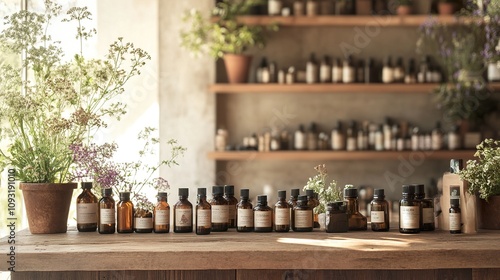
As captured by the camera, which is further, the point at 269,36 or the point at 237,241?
the point at 269,36

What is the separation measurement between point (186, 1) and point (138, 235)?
298 centimetres

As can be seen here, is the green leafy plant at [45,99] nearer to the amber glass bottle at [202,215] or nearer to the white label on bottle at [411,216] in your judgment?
the amber glass bottle at [202,215]

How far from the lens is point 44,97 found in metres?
2.48

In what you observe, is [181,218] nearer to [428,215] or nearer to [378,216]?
[378,216]

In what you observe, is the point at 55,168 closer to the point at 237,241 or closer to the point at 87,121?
the point at 87,121

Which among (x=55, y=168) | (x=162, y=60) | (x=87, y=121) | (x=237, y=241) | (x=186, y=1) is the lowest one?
(x=237, y=241)

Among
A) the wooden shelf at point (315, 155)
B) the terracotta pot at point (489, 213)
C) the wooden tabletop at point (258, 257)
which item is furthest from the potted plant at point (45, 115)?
the wooden shelf at point (315, 155)

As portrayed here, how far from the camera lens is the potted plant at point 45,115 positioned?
245 centimetres

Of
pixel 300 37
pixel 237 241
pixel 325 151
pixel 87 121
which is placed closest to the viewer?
pixel 237 241

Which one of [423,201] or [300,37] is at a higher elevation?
[300,37]

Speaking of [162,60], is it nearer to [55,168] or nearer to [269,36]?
[269,36]

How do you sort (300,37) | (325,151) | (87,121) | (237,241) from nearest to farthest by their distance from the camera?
(237,241) → (87,121) → (325,151) → (300,37)

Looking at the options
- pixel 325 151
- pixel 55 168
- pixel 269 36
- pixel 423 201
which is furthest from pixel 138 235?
pixel 269 36

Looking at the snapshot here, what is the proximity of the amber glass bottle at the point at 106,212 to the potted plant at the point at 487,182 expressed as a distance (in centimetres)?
122
